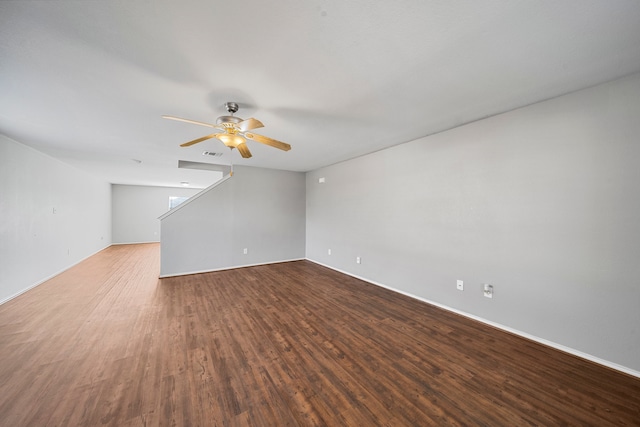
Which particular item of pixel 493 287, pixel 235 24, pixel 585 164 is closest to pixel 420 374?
pixel 493 287

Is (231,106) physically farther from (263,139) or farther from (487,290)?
(487,290)

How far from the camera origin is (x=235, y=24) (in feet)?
4.19

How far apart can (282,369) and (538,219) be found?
2883 mm

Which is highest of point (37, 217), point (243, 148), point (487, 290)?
point (243, 148)

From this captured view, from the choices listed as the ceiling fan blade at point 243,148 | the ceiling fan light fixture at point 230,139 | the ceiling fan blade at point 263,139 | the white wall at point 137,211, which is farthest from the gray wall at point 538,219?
the white wall at point 137,211

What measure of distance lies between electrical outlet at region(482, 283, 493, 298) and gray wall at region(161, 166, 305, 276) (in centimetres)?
424

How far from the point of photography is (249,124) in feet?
6.72

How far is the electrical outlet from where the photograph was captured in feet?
8.43

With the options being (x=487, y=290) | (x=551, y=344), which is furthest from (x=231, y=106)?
(x=551, y=344)

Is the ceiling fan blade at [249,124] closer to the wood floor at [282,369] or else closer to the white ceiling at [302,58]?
the white ceiling at [302,58]

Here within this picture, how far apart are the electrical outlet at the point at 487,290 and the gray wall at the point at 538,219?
1.9 inches

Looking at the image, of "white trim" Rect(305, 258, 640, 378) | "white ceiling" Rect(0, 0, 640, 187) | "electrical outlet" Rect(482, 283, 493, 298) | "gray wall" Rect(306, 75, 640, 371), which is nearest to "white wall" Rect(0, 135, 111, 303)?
"white ceiling" Rect(0, 0, 640, 187)

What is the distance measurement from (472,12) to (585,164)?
1891 millimetres

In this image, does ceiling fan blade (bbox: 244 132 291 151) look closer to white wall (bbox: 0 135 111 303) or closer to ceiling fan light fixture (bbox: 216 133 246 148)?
ceiling fan light fixture (bbox: 216 133 246 148)
